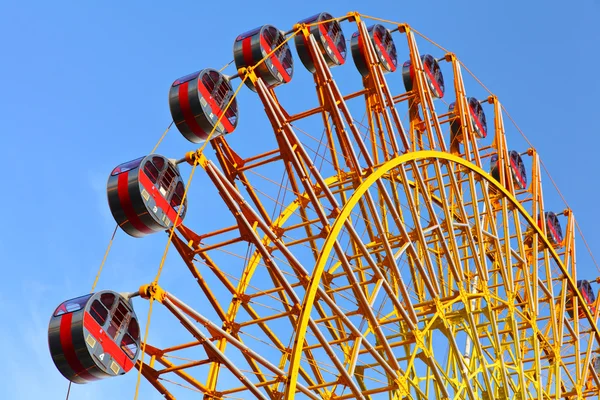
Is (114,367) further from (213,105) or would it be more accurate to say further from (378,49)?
(378,49)

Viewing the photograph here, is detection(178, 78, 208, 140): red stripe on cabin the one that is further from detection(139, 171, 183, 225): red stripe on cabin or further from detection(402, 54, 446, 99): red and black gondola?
detection(402, 54, 446, 99): red and black gondola

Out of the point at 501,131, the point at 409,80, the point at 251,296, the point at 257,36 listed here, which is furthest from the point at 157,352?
the point at 501,131

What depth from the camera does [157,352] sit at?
19453 millimetres

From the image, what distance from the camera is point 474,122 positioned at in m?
31.3

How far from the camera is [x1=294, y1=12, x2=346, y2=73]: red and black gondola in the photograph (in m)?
24.0

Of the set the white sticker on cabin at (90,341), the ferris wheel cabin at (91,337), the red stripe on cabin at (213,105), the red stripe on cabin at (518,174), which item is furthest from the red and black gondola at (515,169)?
the white sticker on cabin at (90,341)

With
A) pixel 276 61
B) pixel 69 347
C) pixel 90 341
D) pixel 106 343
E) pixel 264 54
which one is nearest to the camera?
pixel 69 347

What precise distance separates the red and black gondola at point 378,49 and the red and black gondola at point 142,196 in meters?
7.58

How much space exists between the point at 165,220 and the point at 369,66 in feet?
26.1

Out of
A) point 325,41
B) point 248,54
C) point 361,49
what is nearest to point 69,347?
point 248,54

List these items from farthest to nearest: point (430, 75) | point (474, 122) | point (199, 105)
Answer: point (474, 122) → point (430, 75) → point (199, 105)

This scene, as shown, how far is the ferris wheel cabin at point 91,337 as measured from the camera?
17109mm

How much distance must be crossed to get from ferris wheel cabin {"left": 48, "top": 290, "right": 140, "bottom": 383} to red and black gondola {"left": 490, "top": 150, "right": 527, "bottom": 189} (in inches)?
676

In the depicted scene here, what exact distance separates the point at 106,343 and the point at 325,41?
404 inches
